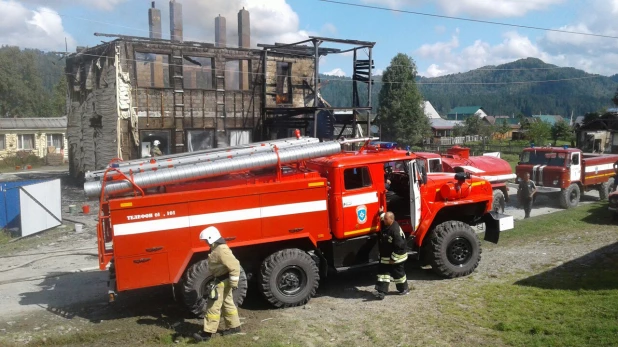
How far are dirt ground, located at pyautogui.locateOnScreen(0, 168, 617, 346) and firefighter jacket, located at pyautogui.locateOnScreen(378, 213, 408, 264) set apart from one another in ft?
2.23

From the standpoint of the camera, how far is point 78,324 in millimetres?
7785

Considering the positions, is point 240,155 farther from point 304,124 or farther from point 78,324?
point 304,124

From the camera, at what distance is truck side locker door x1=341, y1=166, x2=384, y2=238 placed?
8727 millimetres

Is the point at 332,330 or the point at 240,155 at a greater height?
the point at 240,155

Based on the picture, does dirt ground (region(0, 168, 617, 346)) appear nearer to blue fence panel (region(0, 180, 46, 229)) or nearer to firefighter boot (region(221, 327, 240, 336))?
firefighter boot (region(221, 327, 240, 336))

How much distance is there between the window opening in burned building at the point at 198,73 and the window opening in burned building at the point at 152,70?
751mm

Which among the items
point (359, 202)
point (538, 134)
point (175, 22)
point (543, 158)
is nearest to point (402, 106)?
point (538, 134)

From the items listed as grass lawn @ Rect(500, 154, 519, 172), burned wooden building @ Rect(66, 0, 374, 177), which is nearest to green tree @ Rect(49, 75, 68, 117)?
burned wooden building @ Rect(66, 0, 374, 177)

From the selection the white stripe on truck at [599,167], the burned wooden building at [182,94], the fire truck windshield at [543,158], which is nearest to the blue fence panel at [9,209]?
the burned wooden building at [182,94]

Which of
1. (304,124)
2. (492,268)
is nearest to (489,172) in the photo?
(492,268)

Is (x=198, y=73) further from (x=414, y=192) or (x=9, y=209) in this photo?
(x=414, y=192)

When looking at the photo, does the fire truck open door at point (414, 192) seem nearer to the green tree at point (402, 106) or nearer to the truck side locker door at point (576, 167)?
the truck side locker door at point (576, 167)

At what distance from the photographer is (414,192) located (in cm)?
923

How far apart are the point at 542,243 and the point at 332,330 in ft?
23.4
